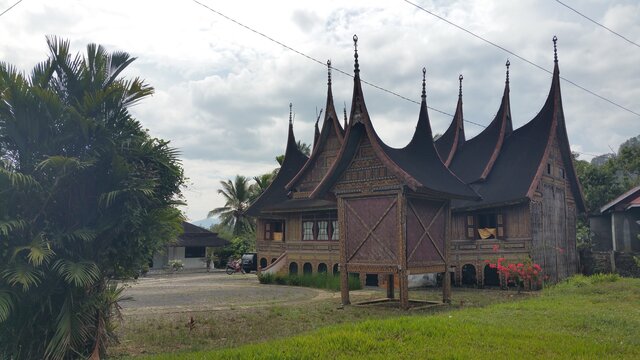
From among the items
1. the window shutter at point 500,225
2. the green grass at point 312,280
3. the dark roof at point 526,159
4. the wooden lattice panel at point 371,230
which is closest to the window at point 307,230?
the green grass at point 312,280

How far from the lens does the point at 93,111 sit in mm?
9352

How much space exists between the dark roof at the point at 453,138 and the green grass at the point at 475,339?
16215 mm

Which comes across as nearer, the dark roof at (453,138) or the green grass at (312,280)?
the green grass at (312,280)

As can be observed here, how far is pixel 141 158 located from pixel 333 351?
4.83 m

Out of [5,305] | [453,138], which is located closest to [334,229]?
[453,138]

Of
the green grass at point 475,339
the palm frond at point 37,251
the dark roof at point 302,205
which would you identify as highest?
the dark roof at point 302,205

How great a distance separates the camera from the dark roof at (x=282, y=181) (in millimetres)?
32469

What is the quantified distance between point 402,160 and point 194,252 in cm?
3468

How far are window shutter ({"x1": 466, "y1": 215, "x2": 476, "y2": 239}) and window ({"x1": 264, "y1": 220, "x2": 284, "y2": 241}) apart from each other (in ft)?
41.1

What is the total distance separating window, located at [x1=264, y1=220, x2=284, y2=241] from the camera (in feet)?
110

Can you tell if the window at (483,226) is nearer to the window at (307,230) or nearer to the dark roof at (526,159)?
the dark roof at (526,159)

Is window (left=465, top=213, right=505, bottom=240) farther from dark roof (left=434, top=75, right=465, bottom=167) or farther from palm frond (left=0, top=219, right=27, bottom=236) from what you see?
palm frond (left=0, top=219, right=27, bottom=236)

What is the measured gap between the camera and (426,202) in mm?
16844

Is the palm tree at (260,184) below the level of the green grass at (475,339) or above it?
above
